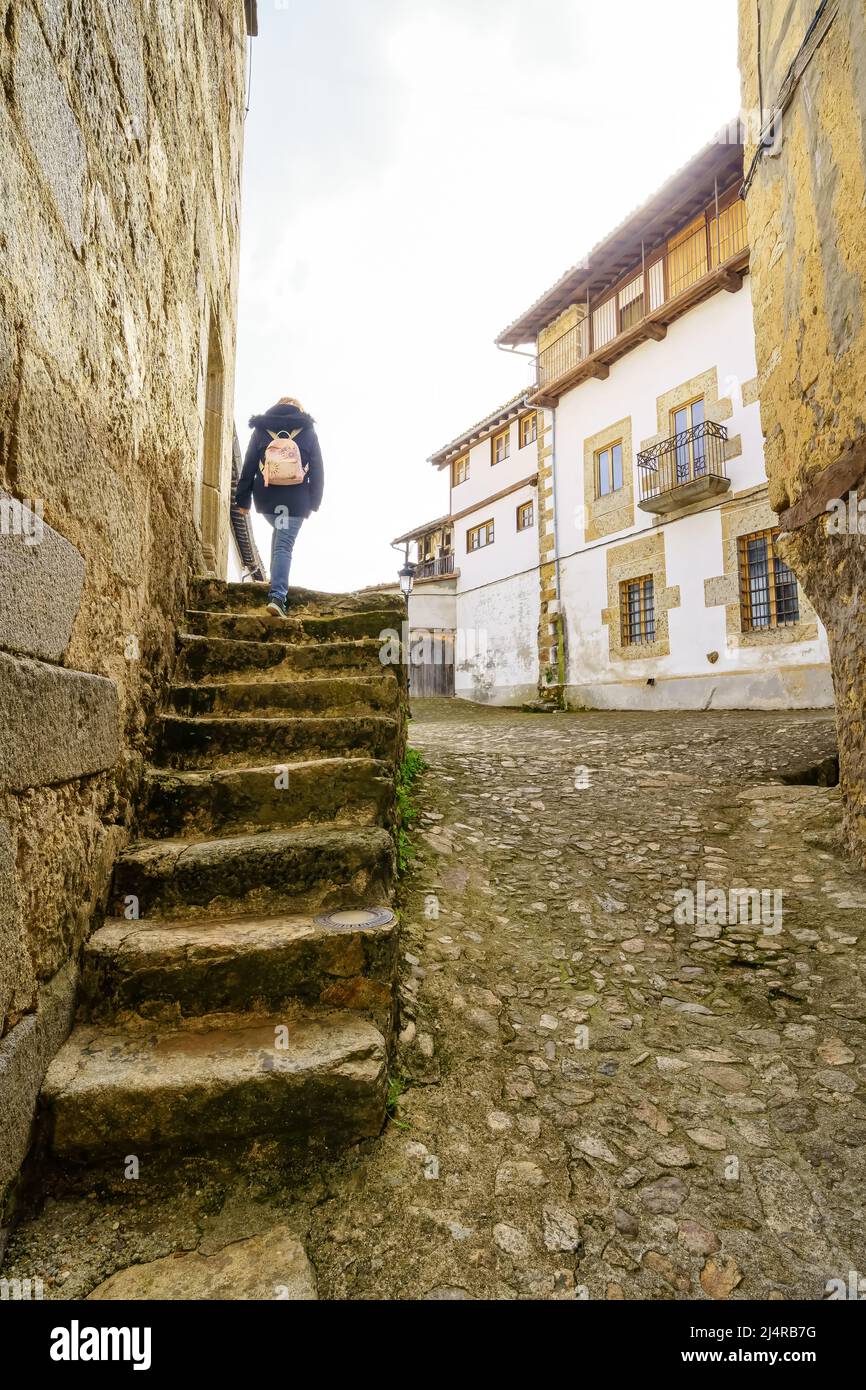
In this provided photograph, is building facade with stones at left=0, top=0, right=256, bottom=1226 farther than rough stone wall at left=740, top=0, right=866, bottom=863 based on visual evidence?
No

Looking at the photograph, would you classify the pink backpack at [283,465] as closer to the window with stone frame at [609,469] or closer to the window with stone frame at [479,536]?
the window with stone frame at [609,469]

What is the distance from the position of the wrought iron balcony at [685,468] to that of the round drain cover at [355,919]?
9.95m

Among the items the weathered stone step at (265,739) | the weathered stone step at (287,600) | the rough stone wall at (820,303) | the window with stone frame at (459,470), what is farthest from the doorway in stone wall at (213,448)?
the window with stone frame at (459,470)

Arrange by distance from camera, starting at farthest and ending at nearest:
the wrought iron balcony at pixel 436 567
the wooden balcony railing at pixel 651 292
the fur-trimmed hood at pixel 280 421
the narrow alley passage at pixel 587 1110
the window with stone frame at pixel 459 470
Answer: the wrought iron balcony at pixel 436 567
the window with stone frame at pixel 459 470
the wooden balcony railing at pixel 651 292
the fur-trimmed hood at pixel 280 421
the narrow alley passage at pixel 587 1110

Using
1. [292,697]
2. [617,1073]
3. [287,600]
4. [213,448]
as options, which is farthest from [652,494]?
[617,1073]

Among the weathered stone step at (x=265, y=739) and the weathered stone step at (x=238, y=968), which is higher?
the weathered stone step at (x=265, y=739)

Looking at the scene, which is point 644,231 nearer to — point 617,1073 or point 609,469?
point 609,469

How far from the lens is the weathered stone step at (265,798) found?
2270 mm

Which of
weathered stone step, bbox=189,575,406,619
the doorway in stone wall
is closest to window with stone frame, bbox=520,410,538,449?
the doorway in stone wall

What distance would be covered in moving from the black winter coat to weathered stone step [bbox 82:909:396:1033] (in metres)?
3.35

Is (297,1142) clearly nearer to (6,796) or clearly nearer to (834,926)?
(6,796)

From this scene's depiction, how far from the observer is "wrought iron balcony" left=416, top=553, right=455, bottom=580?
20672mm

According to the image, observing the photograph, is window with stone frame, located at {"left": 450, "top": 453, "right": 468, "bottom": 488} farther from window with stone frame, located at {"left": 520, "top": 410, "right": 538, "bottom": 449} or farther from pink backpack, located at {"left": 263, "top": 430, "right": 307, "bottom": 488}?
pink backpack, located at {"left": 263, "top": 430, "right": 307, "bottom": 488}

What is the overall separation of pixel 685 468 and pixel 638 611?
2.54 meters
